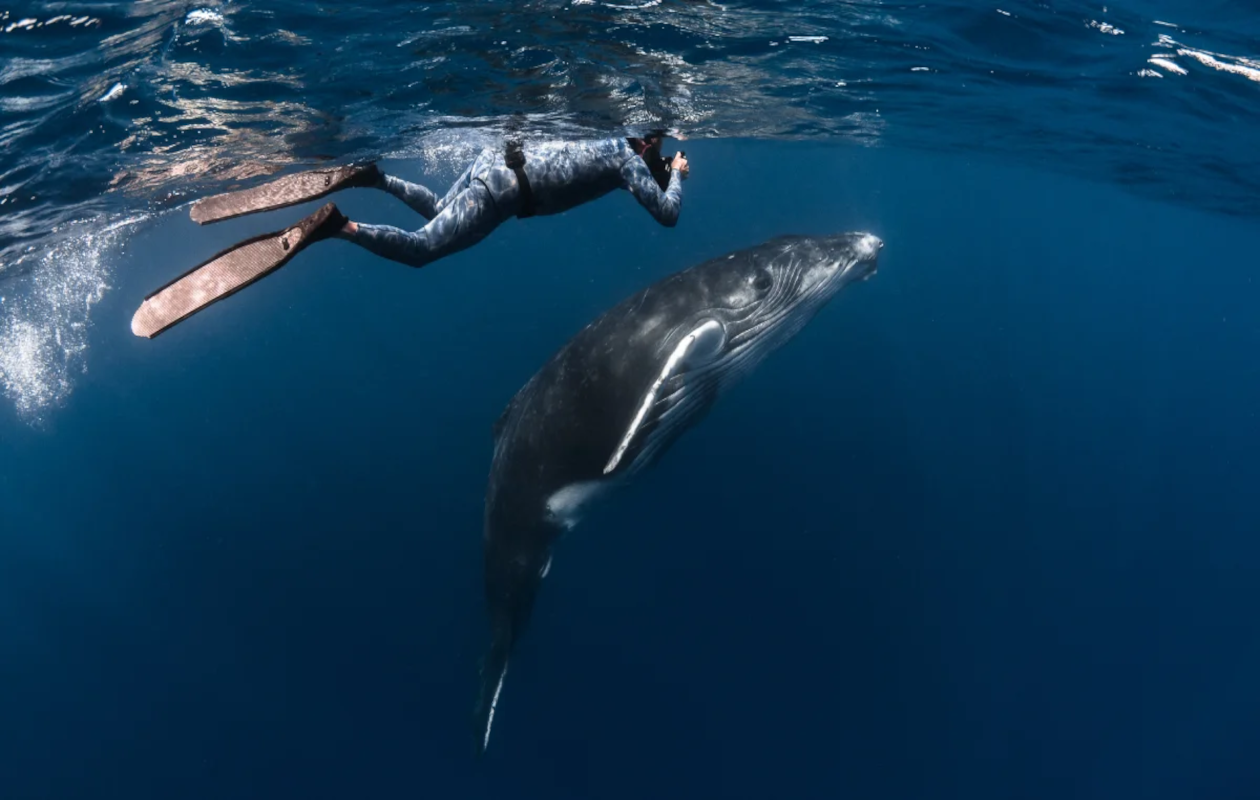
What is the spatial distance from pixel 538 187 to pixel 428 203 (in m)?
1.69

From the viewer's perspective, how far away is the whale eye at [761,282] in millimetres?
7137

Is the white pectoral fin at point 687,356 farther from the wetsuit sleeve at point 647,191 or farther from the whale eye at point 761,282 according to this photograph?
the wetsuit sleeve at point 647,191

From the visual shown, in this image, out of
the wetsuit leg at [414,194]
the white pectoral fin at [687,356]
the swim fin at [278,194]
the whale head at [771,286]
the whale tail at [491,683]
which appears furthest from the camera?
the whale tail at [491,683]

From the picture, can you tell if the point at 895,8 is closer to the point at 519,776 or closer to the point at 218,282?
the point at 218,282

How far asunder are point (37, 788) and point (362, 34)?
78.5 ft

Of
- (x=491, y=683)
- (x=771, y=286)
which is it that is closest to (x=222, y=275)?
(x=771, y=286)

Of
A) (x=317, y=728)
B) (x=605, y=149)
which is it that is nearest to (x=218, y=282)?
(x=605, y=149)

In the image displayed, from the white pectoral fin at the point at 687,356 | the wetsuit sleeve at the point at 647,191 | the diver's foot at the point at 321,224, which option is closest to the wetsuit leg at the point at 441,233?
the diver's foot at the point at 321,224

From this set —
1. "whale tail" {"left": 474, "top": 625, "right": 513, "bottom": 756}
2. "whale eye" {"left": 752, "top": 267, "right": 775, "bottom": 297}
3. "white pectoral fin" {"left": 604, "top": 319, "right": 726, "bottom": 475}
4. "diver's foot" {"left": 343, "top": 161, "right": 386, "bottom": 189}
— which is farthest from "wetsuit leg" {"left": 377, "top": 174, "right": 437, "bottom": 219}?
Answer: "whale tail" {"left": 474, "top": 625, "right": 513, "bottom": 756}

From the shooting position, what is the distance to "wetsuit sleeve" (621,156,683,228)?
7.16m

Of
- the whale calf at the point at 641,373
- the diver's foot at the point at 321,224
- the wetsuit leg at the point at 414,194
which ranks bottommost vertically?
the whale calf at the point at 641,373

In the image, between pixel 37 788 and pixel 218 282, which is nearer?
pixel 218 282

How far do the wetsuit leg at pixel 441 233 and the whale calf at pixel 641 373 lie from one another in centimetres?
160

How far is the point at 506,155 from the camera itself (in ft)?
23.2
